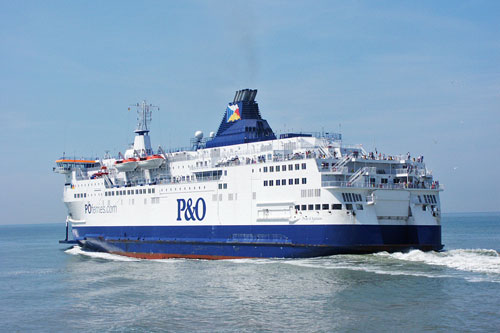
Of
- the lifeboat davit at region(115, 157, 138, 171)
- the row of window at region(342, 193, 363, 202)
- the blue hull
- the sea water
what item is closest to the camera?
the sea water

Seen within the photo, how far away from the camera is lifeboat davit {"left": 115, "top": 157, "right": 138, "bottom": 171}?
4212 cm

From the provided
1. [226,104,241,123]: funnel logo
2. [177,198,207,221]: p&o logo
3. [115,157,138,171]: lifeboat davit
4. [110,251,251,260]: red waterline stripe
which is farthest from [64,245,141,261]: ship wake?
[226,104,241,123]: funnel logo

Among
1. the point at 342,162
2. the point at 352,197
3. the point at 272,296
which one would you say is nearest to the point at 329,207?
the point at 352,197

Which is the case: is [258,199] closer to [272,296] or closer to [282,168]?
[282,168]

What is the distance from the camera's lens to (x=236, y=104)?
39.4 meters

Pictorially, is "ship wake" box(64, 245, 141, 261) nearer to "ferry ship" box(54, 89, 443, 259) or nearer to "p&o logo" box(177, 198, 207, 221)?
"ferry ship" box(54, 89, 443, 259)

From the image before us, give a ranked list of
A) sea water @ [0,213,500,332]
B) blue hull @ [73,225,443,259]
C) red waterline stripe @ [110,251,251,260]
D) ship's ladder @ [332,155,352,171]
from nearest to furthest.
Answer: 1. sea water @ [0,213,500,332]
2. blue hull @ [73,225,443,259]
3. ship's ladder @ [332,155,352,171]
4. red waterline stripe @ [110,251,251,260]

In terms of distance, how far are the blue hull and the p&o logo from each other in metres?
0.66

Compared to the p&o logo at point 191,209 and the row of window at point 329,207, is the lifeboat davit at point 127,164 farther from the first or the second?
the row of window at point 329,207

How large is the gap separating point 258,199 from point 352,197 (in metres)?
5.80

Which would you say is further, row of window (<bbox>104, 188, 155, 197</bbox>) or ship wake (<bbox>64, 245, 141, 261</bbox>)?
ship wake (<bbox>64, 245, 141, 261</bbox>)

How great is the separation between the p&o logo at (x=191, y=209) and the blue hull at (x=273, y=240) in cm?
66

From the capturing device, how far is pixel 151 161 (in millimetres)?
41250

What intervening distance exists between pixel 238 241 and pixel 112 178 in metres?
15.3
